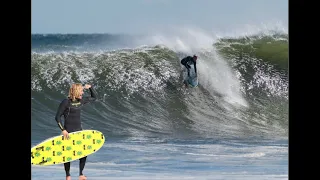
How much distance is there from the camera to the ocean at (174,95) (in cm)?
1060

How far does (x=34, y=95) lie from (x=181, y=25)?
127 inches

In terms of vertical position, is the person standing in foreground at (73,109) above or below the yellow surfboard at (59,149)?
above

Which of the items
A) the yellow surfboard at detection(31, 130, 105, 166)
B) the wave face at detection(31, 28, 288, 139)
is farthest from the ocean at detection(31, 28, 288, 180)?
the yellow surfboard at detection(31, 130, 105, 166)

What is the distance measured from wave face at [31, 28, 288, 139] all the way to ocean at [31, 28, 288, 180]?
0.02 meters

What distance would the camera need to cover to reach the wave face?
40.2 feet

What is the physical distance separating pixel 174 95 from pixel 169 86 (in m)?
0.29

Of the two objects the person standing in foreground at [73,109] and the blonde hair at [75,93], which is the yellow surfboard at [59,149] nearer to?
the person standing in foreground at [73,109]

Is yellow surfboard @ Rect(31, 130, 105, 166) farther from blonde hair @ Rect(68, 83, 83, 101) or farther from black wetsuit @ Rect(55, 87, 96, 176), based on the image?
blonde hair @ Rect(68, 83, 83, 101)

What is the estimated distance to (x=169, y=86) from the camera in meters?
12.9

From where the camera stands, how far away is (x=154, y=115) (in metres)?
12.5

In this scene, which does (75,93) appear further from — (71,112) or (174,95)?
(174,95)

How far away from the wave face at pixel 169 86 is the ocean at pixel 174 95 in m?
0.02

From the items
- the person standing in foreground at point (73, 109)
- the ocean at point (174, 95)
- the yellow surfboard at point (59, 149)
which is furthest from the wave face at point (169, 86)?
the person standing in foreground at point (73, 109)

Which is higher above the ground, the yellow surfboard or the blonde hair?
the blonde hair
